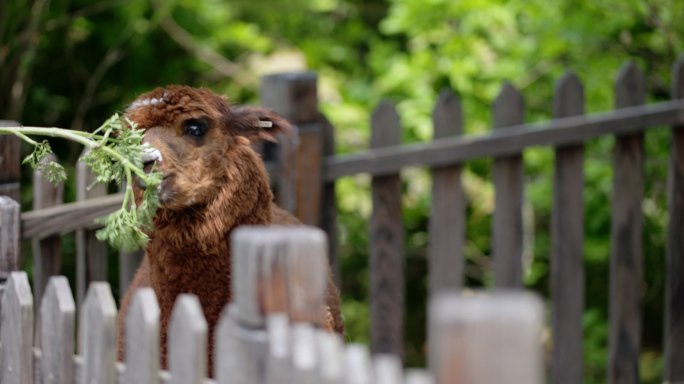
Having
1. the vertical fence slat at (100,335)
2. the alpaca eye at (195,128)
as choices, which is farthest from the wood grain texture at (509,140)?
the vertical fence slat at (100,335)

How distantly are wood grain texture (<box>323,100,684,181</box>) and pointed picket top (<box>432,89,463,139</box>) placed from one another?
0.05m

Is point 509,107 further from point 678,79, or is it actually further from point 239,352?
point 239,352

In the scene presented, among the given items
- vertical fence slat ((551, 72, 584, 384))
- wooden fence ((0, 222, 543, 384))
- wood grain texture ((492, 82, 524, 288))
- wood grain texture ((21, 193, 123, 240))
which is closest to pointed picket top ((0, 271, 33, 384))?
wooden fence ((0, 222, 543, 384))

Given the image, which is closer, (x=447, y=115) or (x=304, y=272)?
(x=304, y=272)

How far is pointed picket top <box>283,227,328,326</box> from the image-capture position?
1153mm

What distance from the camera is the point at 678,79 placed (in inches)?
127

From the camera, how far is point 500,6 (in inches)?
164

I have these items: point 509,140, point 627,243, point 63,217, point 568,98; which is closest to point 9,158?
point 63,217

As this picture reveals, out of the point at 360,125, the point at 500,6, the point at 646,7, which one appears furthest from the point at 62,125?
the point at 646,7

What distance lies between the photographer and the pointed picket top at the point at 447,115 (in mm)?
3123

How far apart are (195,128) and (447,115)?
4.58 ft

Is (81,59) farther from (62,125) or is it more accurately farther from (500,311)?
(500,311)

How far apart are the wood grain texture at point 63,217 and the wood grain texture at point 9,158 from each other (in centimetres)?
18

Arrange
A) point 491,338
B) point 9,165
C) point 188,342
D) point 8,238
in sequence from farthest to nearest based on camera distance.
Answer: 1. point 9,165
2. point 8,238
3. point 188,342
4. point 491,338
